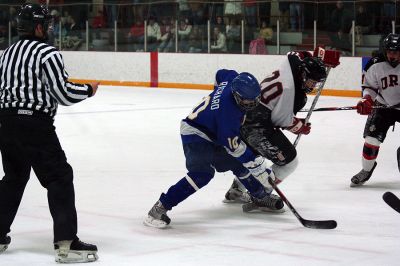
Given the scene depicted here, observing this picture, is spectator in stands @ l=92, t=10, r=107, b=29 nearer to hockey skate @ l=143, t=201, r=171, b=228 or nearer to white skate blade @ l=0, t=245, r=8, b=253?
hockey skate @ l=143, t=201, r=171, b=228

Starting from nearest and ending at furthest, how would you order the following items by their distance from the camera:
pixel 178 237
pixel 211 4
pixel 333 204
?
pixel 178 237 → pixel 333 204 → pixel 211 4

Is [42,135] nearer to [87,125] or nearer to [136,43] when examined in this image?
[87,125]

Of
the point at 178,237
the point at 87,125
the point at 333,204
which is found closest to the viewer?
the point at 178,237

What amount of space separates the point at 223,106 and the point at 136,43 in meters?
11.4

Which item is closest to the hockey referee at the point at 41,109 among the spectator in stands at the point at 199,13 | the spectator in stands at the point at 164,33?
the spectator in stands at the point at 199,13

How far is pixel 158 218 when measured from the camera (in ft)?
15.1

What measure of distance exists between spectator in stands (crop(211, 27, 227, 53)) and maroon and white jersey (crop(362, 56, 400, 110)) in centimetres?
816

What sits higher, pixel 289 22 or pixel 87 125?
pixel 289 22

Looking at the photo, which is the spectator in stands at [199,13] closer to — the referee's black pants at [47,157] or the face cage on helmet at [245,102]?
the face cage on helmet at [245,102]

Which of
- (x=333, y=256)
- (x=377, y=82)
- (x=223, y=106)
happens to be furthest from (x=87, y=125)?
(x=333, y=256)

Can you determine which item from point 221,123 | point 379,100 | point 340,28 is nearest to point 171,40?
point 340,28

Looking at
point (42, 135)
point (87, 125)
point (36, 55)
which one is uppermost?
point (36, 55)

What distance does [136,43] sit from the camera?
51.4ft

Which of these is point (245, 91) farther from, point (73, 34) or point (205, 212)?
point (73, 34)
